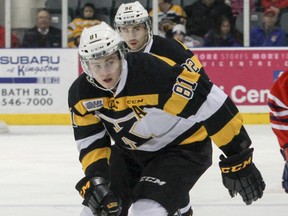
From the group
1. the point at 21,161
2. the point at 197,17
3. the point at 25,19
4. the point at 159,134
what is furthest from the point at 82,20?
the point at 159,134

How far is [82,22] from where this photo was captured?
Answer: 28.1 ft

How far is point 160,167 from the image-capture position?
3.16m

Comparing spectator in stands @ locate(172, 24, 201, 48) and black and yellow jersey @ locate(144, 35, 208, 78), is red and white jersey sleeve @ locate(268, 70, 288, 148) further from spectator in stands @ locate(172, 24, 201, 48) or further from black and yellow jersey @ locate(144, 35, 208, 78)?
spectator in stands @ locate(172, 24, 201, 48)

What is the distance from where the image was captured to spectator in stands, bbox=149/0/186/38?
28.1 ft

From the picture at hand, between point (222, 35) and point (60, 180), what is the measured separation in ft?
11.8

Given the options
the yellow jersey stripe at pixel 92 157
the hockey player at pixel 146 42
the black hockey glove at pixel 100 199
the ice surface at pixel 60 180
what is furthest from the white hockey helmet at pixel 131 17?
the black hockey glove at pixel 100 199

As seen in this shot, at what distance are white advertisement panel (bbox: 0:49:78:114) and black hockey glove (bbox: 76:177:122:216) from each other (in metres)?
5.34

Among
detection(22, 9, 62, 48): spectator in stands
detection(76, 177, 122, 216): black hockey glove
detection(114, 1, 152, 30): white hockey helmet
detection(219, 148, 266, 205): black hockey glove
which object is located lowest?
detection(22, 9, 62, 48): spectator in stands

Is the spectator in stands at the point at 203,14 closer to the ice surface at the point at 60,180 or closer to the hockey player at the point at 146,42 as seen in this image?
the ice surface at the point at 60,180

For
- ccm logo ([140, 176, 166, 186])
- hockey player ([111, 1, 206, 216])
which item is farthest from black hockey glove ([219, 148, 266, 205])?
hockey player ([111, 1, 206, 216])

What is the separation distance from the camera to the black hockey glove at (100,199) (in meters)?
2.99

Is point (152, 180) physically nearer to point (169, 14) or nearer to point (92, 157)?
point (92, 157)

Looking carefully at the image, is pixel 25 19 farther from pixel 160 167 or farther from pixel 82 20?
pixel 160 167

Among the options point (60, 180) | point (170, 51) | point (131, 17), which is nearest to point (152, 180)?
point (170, 51)
